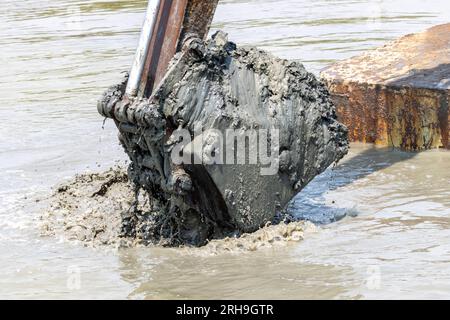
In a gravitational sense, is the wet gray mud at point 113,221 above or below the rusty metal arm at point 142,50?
below

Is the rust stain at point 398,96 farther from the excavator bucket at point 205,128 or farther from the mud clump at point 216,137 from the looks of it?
the excavator bucket at point 205,128

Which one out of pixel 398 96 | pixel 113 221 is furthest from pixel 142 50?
pixel 398 96

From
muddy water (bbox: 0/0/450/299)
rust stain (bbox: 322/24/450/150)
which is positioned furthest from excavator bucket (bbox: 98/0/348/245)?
rust stain (bbox: 322/24/450/150)

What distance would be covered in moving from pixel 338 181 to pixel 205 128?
1.47 m

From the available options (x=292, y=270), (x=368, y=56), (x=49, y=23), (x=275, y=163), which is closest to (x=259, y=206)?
(x=275, y=163)

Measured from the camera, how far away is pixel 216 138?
4520mm

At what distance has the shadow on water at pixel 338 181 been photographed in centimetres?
509

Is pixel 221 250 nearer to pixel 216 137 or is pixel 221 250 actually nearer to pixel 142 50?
pixel 216 137

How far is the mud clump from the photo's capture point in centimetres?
452

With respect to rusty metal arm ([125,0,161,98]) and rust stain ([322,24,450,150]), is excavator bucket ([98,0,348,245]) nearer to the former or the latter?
rusty metal arm ([125,0,161,98])

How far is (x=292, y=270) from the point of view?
4277 millimetres

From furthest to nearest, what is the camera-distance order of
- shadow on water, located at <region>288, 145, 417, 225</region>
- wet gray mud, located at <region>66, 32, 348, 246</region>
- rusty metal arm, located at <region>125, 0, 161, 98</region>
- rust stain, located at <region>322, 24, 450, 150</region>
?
rust stain, located at <region>322, 24, 450, 150</region> → shadow on water, located at <region>288, 145, 417, 225</region> → rusty metal arm, located at <region>125, 0, 161, 98</region> → wet gray mud, located at <region>66, 32, 348, 246</region>

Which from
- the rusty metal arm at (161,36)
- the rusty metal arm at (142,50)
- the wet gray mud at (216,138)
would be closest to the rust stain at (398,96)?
the wet gray mud at (216,138)

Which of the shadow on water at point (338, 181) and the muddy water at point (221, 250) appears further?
the shadow on water at point (338, 181)
